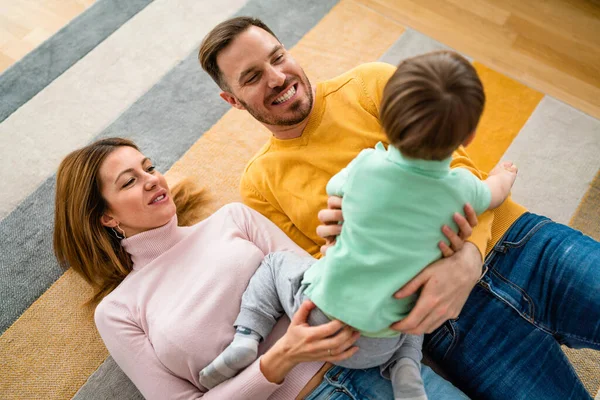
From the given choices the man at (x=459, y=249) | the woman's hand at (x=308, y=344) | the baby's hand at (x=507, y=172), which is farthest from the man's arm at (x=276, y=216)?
the baby's hand at (x=507, y=172)

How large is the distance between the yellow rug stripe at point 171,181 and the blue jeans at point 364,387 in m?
0.91

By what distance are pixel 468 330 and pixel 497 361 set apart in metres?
0.11

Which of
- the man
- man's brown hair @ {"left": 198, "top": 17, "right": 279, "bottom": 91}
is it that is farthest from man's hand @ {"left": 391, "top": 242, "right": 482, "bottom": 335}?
man's brown hair @ {"left": 198, "top": 17, "right": 279, "bottom": 91}

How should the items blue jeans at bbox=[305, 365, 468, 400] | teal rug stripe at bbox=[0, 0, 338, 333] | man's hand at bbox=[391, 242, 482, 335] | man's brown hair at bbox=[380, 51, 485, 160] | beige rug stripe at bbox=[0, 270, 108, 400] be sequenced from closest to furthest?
man's brown hair at bbox=[380, 51, 485, 160], man's hand at bbox=[391, 242, 482, 335], blue jeans at bbox=[305, 365, 468, 400], beige rug stripe at bbox=[0, 270, 108, 400], teal rug stripe at bbox=[0, 0, 338, 333]

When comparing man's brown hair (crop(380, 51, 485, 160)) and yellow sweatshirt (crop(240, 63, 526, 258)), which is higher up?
man's brown hair (crop(380, 51, 485, 160))

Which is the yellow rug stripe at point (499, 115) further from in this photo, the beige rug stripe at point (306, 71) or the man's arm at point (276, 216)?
the man's arm at point (276, 216)

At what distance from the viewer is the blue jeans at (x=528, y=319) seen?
1238 millimetres

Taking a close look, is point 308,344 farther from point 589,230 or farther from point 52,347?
point 589,230

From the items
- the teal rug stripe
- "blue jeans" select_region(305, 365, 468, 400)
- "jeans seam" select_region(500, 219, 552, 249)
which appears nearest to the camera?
"blue jeans" select_region(305, 365, 468, 400)

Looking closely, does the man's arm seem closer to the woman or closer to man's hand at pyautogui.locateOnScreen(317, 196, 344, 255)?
the woman

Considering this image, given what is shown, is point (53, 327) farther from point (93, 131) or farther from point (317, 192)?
point (317, 192)

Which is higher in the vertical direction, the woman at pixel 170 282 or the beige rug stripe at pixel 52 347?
the woman at pixel 170 282

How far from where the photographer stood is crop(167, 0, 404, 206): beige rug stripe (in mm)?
2020

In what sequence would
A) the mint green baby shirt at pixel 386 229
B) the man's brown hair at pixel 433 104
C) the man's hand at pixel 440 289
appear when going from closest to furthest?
the man's brown hair at pixel 433 104
the mint green baby shirt at pixel 386 229
the man's hand at pixel 440 289
